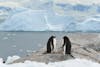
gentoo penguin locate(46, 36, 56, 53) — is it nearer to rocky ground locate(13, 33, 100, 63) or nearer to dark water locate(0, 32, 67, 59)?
rocky ground locate(13, 33, 100, 63)

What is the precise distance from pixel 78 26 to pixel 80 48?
59929mm

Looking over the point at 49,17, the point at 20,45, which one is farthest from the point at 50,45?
the point at 49,17

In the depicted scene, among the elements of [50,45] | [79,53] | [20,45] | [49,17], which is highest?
[50,45]

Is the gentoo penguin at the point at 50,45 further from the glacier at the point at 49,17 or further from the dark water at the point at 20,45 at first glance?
the glacier at the point at 49,17

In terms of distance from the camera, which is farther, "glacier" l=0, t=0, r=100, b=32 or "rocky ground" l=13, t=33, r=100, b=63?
"glacier" l=0, t=0, r=100, b=32

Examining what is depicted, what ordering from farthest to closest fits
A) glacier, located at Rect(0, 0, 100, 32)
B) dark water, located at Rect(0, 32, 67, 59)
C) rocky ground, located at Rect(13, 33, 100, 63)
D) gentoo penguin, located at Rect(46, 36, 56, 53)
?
glacier, located at Rect(0, 0, 100, 32) → dark water, located at Rect(0, 32, 67, 59) → gentoo penguin, located at Rect(46, 36, 56, 53) → rocky ground, located at Rect(13, 33, 100, 63)

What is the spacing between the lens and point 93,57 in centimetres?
1055

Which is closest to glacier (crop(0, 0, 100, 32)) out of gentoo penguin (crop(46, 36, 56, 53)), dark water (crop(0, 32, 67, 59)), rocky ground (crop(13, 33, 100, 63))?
dark water (crop(0, 32, 67, 59))

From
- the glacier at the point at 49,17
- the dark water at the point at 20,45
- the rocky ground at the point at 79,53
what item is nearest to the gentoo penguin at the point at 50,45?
the rocky ground at the point at 79,53

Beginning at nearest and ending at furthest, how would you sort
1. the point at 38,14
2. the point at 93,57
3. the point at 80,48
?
the point at 93,57 → the point at 80,48 → the point at 38,14

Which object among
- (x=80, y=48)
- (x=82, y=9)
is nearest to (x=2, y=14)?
(x=82, y=9)

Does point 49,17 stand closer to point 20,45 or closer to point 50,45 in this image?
point 20,45

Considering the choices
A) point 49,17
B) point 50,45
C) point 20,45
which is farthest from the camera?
point 49,17

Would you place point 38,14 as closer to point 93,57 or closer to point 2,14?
point 2,14
